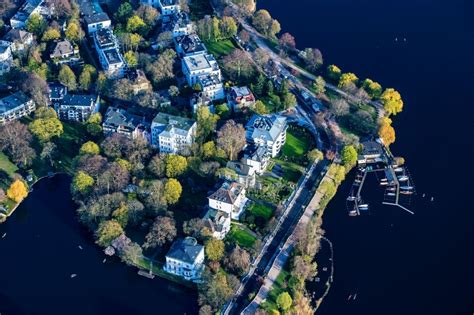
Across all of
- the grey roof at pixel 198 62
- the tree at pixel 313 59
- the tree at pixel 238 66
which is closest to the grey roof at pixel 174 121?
the grey roof at pixel 198 62

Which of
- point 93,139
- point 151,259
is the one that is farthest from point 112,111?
point 151,259

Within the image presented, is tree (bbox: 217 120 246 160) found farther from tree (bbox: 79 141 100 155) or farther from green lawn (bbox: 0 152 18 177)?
green lawn (bbox: 0 152 18 177)

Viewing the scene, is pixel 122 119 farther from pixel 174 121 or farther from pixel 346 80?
pixel 346 80

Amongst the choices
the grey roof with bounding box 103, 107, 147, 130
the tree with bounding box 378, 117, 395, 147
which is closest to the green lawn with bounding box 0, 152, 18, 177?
the grey roof with bounding box 103, 107, 147, 130

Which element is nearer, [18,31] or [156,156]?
[156,156]

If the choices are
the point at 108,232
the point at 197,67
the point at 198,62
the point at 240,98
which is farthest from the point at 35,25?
the point at 108,232

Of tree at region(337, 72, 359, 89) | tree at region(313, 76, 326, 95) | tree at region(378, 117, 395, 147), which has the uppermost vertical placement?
tree at region(337, 72, 359, 89)

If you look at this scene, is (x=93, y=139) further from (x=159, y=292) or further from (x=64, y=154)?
(x=159, y=292)
